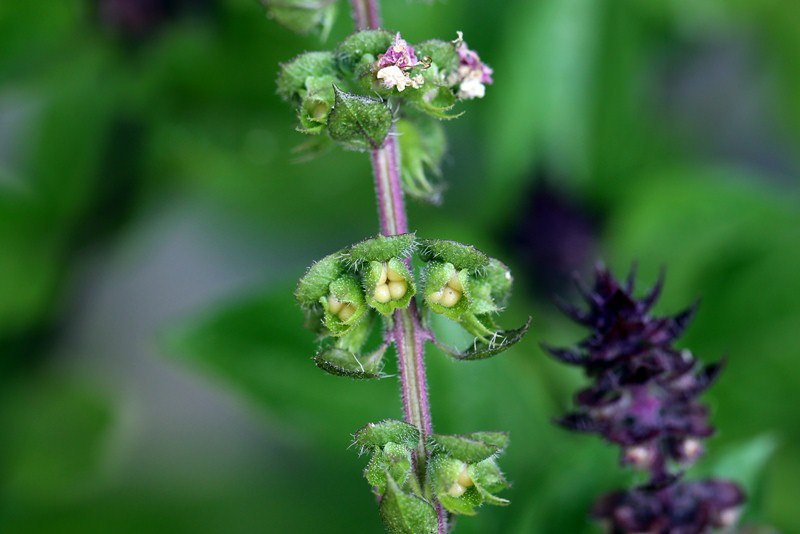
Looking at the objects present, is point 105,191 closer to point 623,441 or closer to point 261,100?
point 261,100

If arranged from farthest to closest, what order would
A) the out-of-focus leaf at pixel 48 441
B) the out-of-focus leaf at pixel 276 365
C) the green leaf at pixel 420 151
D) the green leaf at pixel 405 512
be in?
the out-of-focus leaf at pixel 48 441, the out-of-focus leaf at pixel 276 365, the green leaf at pixel 420 151, the green leaf at pixel 405 512

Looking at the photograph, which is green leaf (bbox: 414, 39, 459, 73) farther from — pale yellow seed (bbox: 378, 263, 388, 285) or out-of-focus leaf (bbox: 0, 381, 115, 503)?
out-of-focus leaf (bbox: 0, 381, 115, 503)

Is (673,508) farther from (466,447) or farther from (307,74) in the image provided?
A: (307,74)

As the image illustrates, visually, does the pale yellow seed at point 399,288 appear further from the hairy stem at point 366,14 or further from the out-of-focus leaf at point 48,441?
the out-of-focus leaf at point 48,441

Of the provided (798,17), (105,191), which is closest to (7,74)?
(105,191)

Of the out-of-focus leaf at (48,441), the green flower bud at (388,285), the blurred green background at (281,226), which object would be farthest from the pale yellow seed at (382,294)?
the out-of-focus leaf at (48,441)

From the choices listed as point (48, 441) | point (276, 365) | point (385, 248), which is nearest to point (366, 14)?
point (385, 248)

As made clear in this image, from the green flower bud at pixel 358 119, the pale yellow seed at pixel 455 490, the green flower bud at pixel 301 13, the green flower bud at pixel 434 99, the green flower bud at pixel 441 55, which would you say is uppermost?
Result: the green flower bud at pixel 301 13
